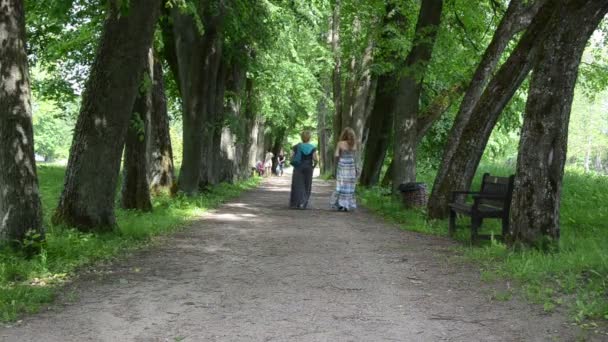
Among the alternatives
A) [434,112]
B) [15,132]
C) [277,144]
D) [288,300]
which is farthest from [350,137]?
[277,144]

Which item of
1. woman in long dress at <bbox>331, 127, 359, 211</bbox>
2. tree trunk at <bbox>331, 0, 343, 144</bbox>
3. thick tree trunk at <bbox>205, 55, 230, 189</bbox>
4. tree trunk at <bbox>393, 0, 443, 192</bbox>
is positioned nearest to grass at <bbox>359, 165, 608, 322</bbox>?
woman in long dress at <bbox>331, 127, 359, 211</bbox>

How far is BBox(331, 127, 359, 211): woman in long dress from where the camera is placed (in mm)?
15211

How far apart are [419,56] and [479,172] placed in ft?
33.3

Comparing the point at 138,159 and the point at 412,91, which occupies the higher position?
the point at 412,91

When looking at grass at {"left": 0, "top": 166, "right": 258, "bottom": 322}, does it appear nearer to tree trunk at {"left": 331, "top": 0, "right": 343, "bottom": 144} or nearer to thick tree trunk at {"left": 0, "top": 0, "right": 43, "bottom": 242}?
thick tree trunk at {"left": 0, "top": 0, "right": 43, "bottom": 242}

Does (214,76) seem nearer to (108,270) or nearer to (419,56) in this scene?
(419,56)

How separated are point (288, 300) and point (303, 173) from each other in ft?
32.8

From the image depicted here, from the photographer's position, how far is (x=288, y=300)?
→ 5.82 m

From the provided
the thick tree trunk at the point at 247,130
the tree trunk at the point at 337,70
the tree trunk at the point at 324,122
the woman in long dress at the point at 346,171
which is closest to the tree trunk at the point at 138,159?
the woman in long dress at the point at 346,171

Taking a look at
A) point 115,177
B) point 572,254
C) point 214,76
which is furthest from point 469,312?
point 214,76

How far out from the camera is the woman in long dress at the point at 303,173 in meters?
15.7

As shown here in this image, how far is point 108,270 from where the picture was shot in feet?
23.3

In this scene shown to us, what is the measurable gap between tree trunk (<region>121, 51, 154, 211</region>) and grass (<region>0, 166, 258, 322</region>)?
0.35m

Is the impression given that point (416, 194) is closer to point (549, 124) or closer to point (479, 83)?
point (479, 83)
